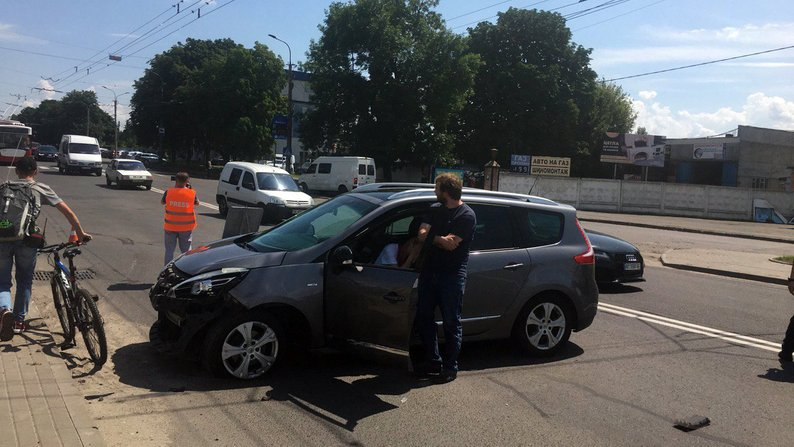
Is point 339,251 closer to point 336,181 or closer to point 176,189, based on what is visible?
point 176,189

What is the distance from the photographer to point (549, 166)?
43.3 metres

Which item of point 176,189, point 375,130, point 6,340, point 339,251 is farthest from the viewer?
point 375,130

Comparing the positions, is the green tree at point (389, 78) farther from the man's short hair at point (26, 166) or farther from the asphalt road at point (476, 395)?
the man's short hair at point (26, 166)

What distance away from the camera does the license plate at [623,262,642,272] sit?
10.8 metres

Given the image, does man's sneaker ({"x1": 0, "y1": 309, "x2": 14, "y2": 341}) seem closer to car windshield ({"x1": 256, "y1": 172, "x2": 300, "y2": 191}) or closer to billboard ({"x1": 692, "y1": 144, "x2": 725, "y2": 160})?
car windshield ({"x1": 256, "y1": 172, "x2": 300, "y2": 191})

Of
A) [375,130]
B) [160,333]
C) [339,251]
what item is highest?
[375,130]

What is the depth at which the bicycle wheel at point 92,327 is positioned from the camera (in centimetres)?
532

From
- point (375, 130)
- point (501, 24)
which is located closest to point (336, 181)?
point (375, 130)

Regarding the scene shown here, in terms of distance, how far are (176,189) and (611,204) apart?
112 feet

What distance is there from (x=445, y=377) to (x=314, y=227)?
187 cm

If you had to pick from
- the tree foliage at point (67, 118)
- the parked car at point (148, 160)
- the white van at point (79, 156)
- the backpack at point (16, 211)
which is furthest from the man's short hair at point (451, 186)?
the tree foliage at point (67, 118)

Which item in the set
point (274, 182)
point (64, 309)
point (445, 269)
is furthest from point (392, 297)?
point (274, 182)

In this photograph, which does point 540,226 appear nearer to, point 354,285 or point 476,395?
point 476,395

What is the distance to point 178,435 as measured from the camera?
13.9ft
